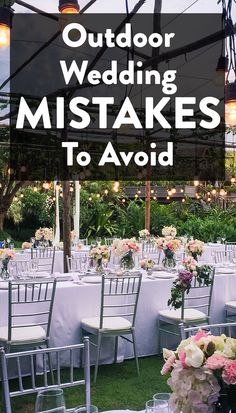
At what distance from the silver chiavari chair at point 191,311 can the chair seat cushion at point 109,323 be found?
559mm

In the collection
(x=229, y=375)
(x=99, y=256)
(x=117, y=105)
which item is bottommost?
(x=229, y=375)

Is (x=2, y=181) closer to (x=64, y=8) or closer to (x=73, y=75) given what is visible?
(x=73, y=75)

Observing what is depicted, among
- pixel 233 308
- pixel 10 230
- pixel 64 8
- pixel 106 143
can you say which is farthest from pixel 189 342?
pixel 10 230

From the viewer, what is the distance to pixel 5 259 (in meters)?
5.83

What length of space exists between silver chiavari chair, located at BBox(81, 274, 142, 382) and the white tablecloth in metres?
0.09

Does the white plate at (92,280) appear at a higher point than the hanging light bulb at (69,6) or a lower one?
lower

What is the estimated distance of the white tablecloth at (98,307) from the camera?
16.4 feet

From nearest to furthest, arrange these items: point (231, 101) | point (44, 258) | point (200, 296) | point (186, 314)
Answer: point (231, 101) < point (186, 314) < point (200, 296) < point (44, 258)

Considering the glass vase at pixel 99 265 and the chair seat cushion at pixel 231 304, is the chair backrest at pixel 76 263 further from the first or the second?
the chair seat cushion at pixel 231 304

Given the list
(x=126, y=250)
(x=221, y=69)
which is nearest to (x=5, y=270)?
(x=126, y=250)

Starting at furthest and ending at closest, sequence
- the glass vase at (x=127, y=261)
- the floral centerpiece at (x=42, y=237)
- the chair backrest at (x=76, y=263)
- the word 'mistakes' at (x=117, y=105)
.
→ the floral centerpiece at (x=42, y=237), the chair backrest at (x=76, y=263), the glass vase at (x=127, y=261), the word 'mistakes' at (x=117, y=105)

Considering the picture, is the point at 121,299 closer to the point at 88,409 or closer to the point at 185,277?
the point at 185,277

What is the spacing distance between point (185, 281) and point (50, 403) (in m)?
3.16

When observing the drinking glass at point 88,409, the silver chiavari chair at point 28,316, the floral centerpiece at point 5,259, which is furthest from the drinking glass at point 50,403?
the floral centerpiece at point 5,259
